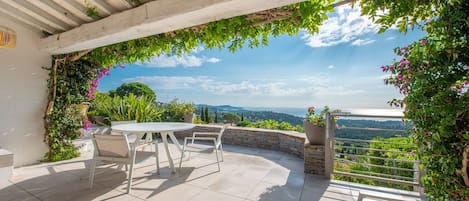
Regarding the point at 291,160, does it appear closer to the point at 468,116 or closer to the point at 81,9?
the point at 468,116

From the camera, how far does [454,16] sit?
1.29 m

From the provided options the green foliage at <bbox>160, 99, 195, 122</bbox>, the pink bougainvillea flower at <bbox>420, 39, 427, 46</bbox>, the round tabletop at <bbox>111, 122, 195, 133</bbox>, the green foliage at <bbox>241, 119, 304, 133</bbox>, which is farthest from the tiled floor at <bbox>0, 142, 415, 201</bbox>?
the green foliage at <bbox>160, 99, 195, 122</bbox>

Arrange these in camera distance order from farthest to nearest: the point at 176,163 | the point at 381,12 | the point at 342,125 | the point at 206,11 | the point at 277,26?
the point at 176,163 → the point at 342,125 → the point at 277,26 → the point at 206,11 → the point at 381,12

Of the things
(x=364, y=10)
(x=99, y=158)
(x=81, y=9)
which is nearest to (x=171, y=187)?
(x=99, y=158)

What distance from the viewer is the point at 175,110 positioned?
654cm

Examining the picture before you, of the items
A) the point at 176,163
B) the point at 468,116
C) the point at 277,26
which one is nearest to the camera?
the point at 468,116

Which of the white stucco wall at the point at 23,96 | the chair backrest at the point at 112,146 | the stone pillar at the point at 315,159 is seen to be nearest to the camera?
the chair backrest at the point at 112,146

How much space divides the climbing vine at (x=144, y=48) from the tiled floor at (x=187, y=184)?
723 millimetres

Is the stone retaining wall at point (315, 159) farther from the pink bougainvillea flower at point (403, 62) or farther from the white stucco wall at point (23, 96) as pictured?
the white stucco wall at point (23, 96)

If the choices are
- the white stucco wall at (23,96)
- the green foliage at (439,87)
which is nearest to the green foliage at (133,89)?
the white stucco wall at (23,96)

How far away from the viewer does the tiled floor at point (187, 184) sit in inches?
98.2

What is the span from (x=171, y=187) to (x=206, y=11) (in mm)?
2196

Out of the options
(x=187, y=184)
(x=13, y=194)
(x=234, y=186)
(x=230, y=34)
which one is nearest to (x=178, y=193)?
(x=187, y=184)

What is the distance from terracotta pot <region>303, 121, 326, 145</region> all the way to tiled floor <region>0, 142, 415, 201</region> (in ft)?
1.75
